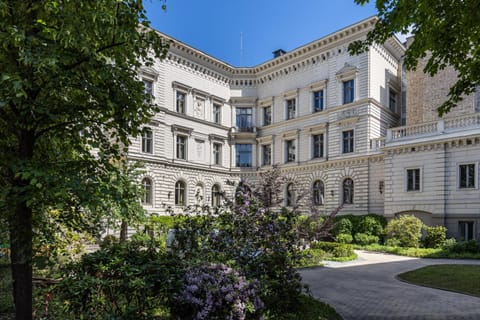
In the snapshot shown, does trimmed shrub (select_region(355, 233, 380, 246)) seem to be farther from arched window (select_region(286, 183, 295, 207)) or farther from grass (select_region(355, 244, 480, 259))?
arched window (select_region(286, 183, 295, 207))

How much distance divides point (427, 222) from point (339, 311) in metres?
19.6

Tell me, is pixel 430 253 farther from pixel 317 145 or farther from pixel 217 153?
pixel 217 153

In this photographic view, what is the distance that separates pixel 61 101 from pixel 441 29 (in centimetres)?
856

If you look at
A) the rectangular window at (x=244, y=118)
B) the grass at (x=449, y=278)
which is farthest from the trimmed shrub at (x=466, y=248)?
the rectangular window at (x=244, y=118)

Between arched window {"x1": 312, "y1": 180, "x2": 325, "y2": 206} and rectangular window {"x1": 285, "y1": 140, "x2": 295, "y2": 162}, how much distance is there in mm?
4322

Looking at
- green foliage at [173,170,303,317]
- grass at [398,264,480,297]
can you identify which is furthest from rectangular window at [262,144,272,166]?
green foliage at [173,170,303,317]

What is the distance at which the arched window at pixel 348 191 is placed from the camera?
31.0m

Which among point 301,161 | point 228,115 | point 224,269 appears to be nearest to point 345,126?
point 301,161

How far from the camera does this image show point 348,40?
31844 mm

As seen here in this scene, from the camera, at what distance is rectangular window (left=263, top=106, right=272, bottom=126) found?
129 feet

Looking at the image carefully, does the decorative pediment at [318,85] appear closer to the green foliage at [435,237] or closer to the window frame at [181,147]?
the window frame at [181,147]

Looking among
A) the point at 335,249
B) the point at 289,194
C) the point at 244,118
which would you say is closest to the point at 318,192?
the point at 289,194

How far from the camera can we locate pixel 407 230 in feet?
73.7

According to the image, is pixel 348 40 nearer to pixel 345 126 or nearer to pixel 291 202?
pixel 345 126
